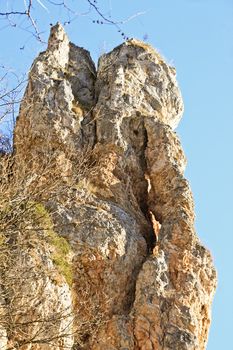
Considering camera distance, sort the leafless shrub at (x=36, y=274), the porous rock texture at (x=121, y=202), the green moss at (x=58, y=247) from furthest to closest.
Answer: the green moss at (x=58, y=247)
the porous rock texture at (x=121, y=202)
the leafless shrub at (x=36, y=274)

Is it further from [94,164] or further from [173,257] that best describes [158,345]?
[94,164]

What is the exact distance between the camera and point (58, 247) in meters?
11.5

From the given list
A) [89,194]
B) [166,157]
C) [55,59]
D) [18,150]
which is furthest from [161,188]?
[55,59]

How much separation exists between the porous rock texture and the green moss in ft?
0.56

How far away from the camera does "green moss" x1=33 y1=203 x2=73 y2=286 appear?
11219 millimetres

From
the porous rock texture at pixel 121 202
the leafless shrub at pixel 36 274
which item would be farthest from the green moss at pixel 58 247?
the porous rock texture at pixel 121 202

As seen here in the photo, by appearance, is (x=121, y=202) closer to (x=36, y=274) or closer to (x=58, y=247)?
(x=58, y=247)

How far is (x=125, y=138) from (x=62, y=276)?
13.6 feet

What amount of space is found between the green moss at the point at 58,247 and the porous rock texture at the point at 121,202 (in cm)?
17

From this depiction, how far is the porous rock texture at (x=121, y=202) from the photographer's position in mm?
10969

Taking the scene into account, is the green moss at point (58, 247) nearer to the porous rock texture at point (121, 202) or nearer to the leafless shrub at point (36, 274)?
the leafless shrub at point (36, 274)

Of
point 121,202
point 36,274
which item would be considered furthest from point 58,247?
point 121,202

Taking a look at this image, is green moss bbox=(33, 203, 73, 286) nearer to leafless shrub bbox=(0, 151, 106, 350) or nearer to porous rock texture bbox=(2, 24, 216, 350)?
leafless shrub bbox=(0, 151, 106, 350)

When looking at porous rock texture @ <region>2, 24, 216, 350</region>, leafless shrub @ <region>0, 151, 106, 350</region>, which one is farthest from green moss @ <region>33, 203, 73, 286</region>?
porous rock texture @ <region>2, 24, 216, 350</region>
